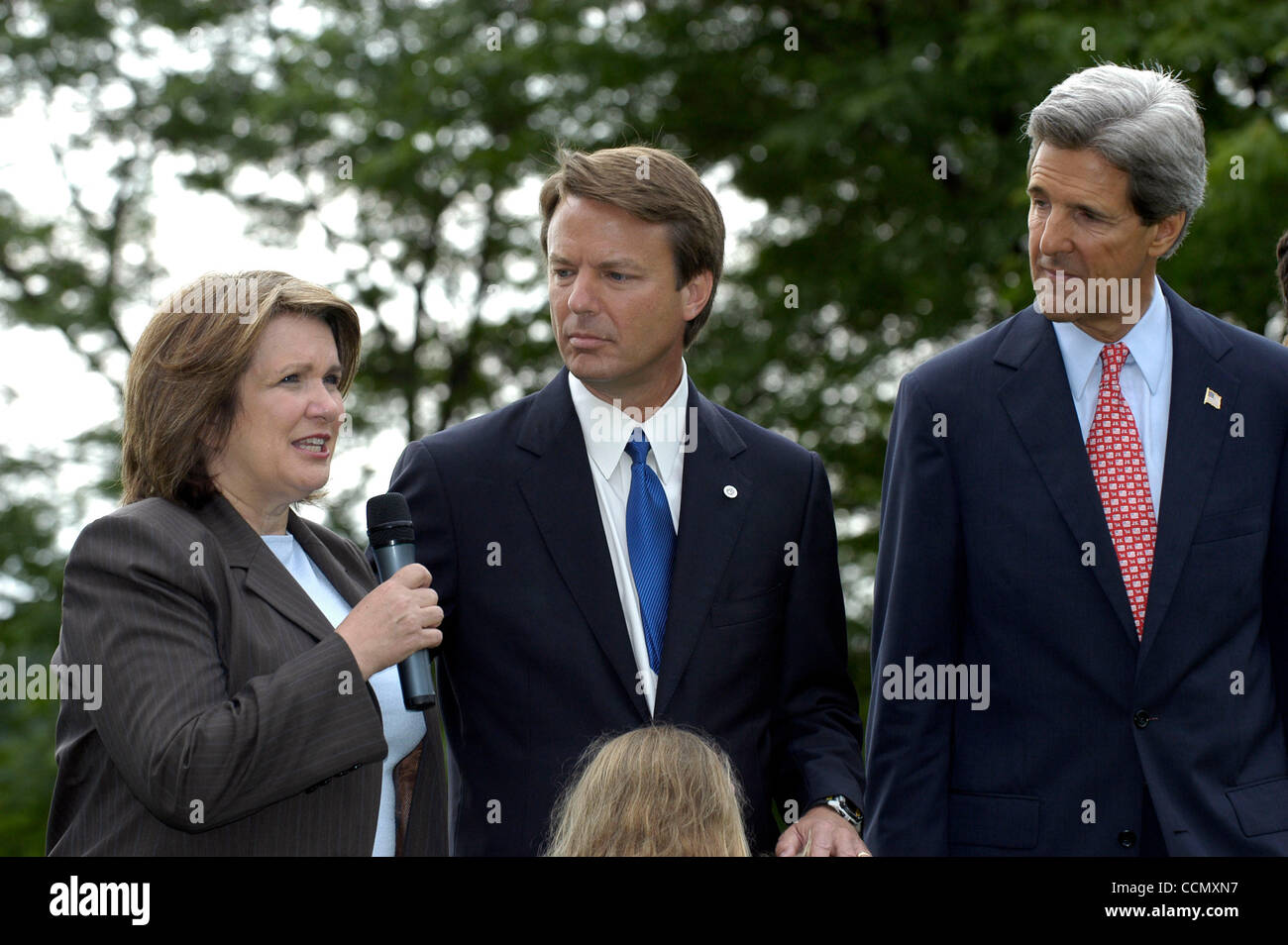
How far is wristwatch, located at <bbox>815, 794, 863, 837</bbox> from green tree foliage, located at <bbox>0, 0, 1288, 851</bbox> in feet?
12.5

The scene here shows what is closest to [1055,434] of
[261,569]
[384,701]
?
[384,701]

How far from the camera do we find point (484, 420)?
13.9 ft

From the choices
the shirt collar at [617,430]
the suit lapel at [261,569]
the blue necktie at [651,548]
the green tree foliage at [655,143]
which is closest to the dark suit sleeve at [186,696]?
the suit lapel at [261,569]

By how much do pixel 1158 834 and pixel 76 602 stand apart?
2.29m

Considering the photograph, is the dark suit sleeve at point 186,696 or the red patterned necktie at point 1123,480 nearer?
the dark suit sleeve at point 186,696

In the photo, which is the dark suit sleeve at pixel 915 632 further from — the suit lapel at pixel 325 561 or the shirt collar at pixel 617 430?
the suit lapel at pixel 325 561

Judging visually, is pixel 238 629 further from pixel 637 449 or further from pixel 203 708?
pixel 637 449

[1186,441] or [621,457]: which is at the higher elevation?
[621,457]

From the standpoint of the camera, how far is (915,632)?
3.66 m

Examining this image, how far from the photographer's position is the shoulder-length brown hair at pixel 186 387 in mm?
3490

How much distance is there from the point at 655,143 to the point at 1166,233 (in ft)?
28.4

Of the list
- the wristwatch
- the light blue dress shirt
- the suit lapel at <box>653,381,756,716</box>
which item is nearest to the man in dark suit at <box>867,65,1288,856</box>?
the wristwatch
